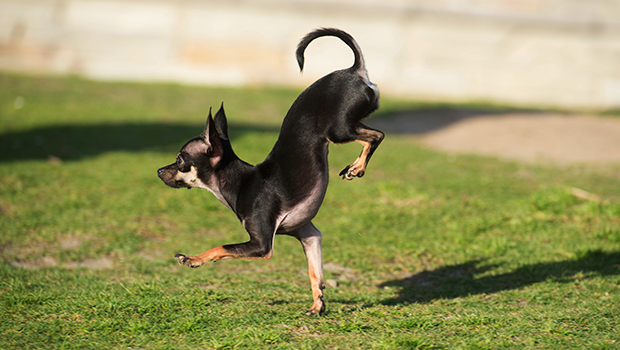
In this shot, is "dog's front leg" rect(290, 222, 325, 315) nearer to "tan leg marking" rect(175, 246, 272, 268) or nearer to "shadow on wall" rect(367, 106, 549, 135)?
"tan leg marking" rect(175, 246, 272, 268)

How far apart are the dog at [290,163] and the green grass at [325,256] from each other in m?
0.68

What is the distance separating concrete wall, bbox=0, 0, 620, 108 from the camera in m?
19.3

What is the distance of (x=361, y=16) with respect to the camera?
65.5 ft

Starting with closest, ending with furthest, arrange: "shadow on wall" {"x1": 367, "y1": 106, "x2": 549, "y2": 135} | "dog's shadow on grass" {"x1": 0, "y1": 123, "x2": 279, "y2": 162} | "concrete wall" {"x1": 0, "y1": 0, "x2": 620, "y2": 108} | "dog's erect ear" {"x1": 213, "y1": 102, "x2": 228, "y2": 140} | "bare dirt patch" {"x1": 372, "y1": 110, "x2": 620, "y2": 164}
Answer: "dog's erect ear" {"x1": 213, "y1": 102, "x2": 228, "y2": 140} < "dog's shadow on grass" {"x1": 0, "y1": 123, "x2": 279, "y2": 162} < "bare dirt patch" {"x1": 372, "y1": 110, "x2": 620, "y2": 164} < "shadow on wall" {"x1": 367, "y1": 106, "x2": 549, "y2": 135} < "concrete wall" {"x1": 0, "y1": 0, "x2": 620, "y2": 108}

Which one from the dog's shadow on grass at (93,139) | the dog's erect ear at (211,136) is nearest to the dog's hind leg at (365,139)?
the dog's erect ear at (211,136)

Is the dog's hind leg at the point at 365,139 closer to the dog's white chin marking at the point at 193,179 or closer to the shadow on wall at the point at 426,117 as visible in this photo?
the dog's white chin marking at the point at 193,179

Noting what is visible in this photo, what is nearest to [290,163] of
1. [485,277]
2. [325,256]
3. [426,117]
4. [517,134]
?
[325,256]

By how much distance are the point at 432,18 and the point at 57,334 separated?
59.1 feet

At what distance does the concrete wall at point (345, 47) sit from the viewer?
19.3 metres

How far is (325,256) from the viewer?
635cm

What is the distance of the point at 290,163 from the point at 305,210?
33cm

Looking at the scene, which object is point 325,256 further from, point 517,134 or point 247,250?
point 517,134

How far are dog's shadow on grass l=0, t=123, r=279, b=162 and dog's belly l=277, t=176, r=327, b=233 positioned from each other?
23.2 ft

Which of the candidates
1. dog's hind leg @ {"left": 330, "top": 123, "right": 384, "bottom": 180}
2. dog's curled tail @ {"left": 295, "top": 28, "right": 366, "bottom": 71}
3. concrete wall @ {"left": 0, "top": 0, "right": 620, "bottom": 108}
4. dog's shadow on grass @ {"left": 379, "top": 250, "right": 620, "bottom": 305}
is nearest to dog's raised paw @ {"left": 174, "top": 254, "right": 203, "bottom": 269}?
dog's hind leg @ {"left": 330, "top": 123, "right": 384, "bottom": 180}
